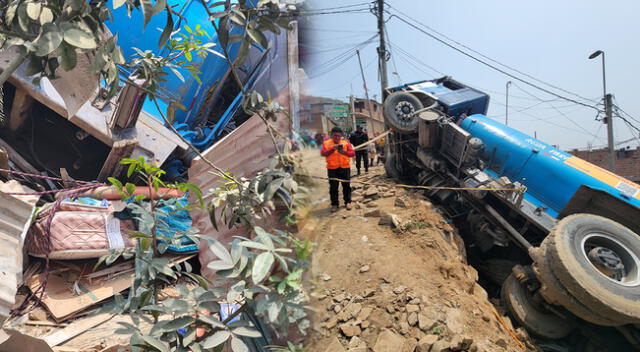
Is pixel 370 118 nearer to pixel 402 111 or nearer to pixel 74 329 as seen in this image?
pixel 402 111

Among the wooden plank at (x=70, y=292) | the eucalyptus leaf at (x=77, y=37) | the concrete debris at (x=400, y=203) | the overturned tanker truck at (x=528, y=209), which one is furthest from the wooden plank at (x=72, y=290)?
the overturned tanker truck at (x=528, y=209)

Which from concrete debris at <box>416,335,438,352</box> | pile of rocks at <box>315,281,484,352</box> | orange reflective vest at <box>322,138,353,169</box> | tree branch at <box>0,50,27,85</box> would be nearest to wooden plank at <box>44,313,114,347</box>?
pile of rocks at <box>315,281,484,352</box>

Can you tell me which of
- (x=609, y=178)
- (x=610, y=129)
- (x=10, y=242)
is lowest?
(x=610, y=129)

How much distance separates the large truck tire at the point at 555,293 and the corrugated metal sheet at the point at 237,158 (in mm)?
3152

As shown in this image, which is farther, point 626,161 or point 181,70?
point 626,161

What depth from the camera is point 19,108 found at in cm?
499

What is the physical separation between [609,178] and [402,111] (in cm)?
304

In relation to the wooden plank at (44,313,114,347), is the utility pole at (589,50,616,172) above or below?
below

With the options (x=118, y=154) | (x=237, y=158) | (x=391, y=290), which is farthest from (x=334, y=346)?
(x=118, y=154)

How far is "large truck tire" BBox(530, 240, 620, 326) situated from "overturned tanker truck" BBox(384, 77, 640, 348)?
10mm

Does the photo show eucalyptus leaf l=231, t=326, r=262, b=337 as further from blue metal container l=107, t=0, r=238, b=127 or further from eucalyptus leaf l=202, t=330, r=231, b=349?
blue metal container l=107, t=0, r=238, b=127

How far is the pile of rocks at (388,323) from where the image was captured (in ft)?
8.16

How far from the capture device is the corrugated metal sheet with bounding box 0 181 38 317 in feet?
7.92

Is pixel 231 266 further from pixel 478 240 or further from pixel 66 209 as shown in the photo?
pixel 478 240
